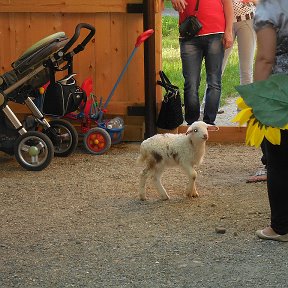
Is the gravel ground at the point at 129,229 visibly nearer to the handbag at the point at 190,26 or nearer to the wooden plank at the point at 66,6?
the handbag at the point at 190,26

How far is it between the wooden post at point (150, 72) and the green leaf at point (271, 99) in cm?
555

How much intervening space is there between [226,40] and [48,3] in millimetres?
1889

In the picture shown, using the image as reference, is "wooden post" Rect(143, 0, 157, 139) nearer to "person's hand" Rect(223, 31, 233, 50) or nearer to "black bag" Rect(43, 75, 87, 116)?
"person's hand" Rect(223, 31, 233, 50)

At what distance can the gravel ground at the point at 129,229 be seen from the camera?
5488 millimetres

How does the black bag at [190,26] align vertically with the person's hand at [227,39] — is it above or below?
above

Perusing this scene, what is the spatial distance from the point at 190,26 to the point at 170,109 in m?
0.90

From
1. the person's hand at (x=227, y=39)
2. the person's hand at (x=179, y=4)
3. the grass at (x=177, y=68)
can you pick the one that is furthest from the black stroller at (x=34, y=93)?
the grass at (x=177, y=68)

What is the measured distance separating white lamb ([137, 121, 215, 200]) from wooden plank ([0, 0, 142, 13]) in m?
2.53

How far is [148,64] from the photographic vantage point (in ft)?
31.1

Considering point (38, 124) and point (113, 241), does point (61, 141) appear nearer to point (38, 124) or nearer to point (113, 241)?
point (38, 124)

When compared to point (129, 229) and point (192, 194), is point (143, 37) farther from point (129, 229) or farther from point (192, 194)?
point (129, 229)

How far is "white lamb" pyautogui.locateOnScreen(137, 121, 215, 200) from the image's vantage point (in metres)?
7.25

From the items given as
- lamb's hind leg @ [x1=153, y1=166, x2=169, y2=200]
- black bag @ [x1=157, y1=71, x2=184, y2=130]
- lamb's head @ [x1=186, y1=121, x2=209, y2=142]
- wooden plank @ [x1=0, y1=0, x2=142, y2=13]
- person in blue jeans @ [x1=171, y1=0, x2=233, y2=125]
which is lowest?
lamb's hind leg @ [x1=153, y1=166, x2=169, y2=200]

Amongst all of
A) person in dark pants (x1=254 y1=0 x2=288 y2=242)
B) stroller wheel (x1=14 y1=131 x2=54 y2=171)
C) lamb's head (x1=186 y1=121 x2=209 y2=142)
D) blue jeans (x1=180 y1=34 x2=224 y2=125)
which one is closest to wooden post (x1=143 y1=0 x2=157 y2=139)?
blue jeans (x1=180 y1=34 x2=224 y2=125)
